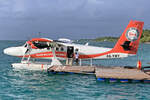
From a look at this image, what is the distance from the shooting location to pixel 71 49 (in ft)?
73.2

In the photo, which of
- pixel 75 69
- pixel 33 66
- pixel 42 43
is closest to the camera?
pixel 75 69

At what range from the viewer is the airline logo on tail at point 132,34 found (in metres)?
21.0

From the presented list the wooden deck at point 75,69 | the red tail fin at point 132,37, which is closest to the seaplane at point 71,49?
the red tail fin at point 132,37

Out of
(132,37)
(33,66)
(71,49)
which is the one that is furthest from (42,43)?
(132,37)

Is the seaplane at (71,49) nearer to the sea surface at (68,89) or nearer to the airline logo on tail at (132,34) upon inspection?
the airline logo on tail at (132,34)

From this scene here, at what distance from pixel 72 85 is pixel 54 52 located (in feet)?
22.3

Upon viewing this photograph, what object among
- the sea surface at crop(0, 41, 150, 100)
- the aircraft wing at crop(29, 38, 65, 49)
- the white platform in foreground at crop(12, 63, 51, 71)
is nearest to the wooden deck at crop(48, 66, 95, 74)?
the sea surface at crop(0, 41, 150, 100)

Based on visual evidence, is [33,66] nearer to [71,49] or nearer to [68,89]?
[71,49]

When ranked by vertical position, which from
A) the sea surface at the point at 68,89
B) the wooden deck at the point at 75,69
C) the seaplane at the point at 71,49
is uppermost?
the seaplane at the point at 71,49

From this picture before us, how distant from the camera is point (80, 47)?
73.3 ft

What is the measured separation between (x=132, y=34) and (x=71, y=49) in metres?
6.66

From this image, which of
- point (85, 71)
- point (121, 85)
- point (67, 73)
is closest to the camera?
point (121, 85)

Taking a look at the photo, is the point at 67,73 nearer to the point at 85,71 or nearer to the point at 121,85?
the point at 85,71

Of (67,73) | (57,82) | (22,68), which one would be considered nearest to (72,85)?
(57,82)
